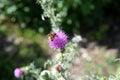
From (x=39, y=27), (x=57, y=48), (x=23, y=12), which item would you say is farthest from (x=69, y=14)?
(x=57, y=48)

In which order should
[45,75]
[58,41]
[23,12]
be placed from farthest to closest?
[23,12]
[45,75]
[58,41]

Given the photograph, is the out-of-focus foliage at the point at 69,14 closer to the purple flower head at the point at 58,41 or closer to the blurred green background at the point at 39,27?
the blurred green background at the point at 39,27

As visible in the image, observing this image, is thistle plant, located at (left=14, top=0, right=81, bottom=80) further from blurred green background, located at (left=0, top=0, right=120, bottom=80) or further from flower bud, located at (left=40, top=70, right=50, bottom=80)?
blurred green background, located at (left=0, top=0, right=120, bottom=80)

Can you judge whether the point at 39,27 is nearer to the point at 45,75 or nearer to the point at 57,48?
the point at 45,75

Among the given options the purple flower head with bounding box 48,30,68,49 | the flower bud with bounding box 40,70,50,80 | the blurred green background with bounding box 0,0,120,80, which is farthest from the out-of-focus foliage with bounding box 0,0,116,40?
the purple flower head with bounding box 48,30,68,49

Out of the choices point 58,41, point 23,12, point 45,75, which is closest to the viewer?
point 58,41

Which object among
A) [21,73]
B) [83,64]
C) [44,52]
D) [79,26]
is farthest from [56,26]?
[79,26]

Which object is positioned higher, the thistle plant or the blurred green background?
the blurred green background

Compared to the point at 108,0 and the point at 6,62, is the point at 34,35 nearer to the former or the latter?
the point at 6,62
